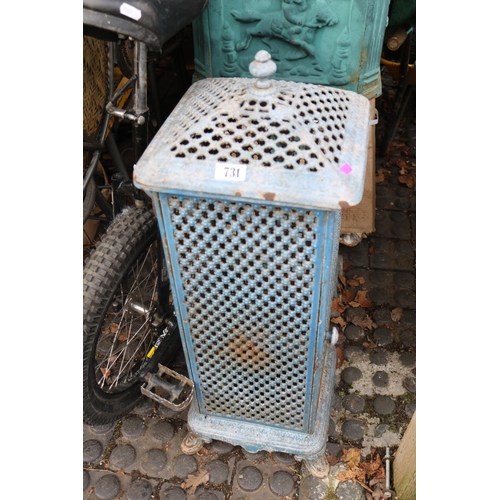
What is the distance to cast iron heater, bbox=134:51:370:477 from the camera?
5.34 feet

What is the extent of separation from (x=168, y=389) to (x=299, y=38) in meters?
1.74

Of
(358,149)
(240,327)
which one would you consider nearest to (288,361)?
(240,327)

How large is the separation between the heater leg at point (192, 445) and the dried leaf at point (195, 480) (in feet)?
0.33

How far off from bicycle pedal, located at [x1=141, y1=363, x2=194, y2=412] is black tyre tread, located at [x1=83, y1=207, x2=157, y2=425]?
31 centimetres

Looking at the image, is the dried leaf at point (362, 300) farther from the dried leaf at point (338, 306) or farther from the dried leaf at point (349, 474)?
the dried leaf at point (349, 474)

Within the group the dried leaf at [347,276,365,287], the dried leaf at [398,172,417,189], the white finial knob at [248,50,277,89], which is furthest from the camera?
the dried leaf at [398,172,417,189]

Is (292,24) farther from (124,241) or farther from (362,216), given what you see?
(362,216)

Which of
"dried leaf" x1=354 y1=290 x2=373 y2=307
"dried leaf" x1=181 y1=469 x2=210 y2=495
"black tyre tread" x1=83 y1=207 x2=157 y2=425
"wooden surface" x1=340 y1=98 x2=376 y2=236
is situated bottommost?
"dried leaf" x1=181 y1=469 x2=210 y2=495

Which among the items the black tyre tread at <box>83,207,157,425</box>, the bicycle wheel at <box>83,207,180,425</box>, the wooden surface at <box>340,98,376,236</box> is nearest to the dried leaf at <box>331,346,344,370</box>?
the wooden surface at <box>340,98,376,236</box>

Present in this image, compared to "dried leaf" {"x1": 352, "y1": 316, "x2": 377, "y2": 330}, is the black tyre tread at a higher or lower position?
higher

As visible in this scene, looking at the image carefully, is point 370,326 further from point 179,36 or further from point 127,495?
point 179,36

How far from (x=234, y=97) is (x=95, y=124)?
3.34ft

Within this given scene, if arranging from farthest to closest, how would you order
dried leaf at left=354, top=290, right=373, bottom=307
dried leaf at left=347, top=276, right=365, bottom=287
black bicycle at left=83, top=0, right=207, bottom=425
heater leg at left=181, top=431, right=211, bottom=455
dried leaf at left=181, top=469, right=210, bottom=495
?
dried leaf at left=347, top=276, right=365, bottom=287 < dried leaf at left=354, top=290, right=373, bottom=307 < heater leg at left=181, top=431, right=211, bottom=455 < dried leaf at left=181, top=469, right=210, bottom=495 < black bicycle at left=83, top=0, right=207, bottom=425

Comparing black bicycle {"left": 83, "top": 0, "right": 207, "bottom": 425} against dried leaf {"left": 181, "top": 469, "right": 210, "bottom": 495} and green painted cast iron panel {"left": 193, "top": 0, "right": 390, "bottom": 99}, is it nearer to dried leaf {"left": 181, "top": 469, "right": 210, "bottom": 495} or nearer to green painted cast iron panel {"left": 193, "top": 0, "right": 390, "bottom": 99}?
green painted cast iron panel {"left": 193, "top": 0, "right": 390, "bottom": 99}
